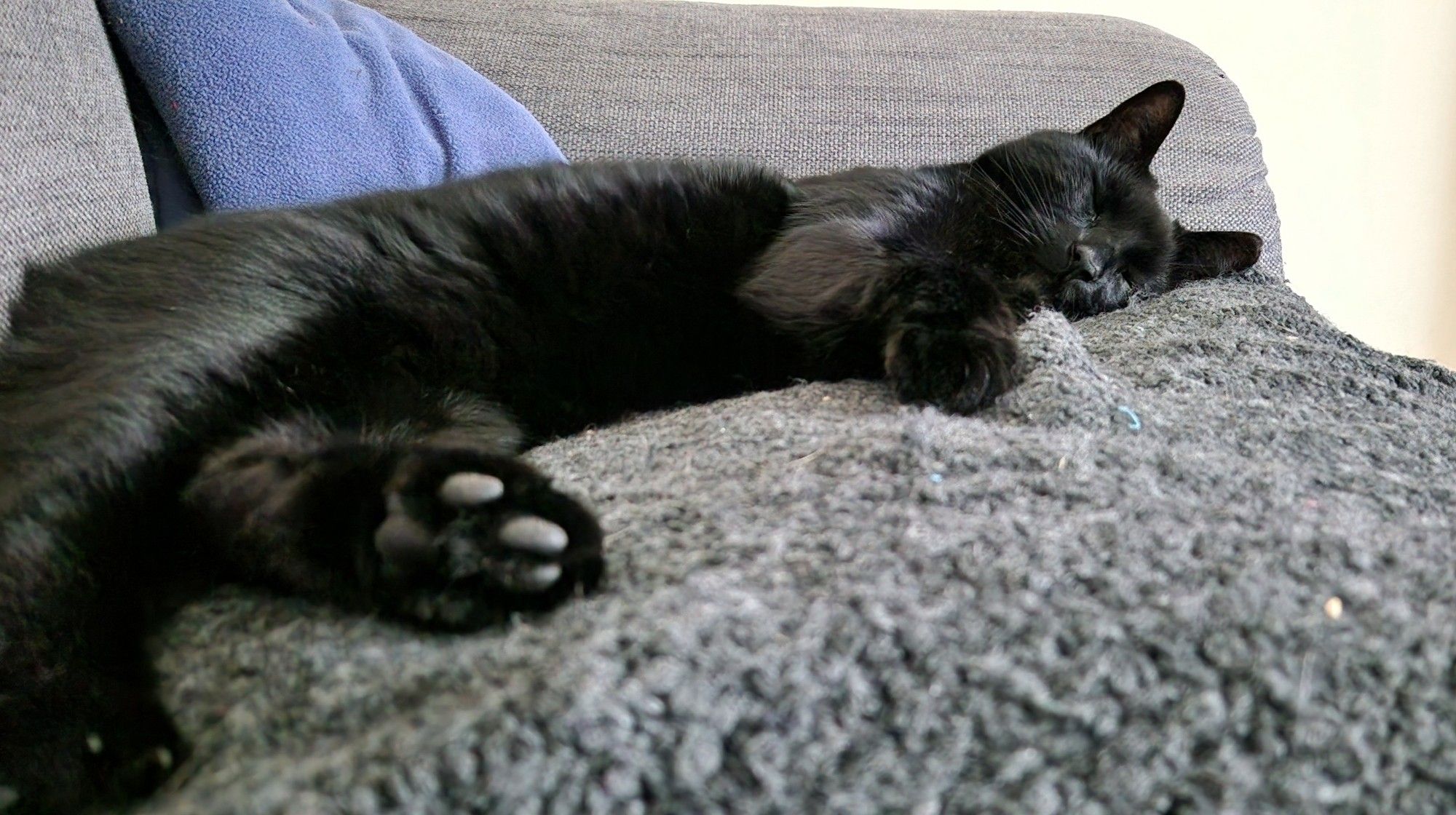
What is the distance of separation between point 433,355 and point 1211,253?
4.07ft

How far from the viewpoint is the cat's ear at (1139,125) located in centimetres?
139

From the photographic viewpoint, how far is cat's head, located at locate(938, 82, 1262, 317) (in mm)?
1253

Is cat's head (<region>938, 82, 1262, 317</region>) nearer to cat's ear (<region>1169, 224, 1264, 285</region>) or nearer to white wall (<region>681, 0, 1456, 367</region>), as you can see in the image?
cat's ear (<region>1169, 224, 1264, 285</region>)

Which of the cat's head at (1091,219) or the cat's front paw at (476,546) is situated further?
the cat's head at (1091,219)

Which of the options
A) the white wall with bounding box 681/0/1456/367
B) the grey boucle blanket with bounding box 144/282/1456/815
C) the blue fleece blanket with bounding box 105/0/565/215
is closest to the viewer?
the grey boucle blanket with bounding box 144/282/1456/815

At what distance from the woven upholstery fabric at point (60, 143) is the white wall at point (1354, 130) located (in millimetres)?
1675

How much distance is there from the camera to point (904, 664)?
0.43m

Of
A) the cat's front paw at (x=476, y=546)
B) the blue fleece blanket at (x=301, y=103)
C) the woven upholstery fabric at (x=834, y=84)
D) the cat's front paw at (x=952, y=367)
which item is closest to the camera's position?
the cat's front paw at (x=476, y=546)

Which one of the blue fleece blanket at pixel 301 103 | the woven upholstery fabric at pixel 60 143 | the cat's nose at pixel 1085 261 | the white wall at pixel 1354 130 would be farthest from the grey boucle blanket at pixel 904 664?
the white wall at pixel 1354 130

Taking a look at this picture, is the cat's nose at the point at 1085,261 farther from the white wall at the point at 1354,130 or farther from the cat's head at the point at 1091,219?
the white wall at the point at 1354,130

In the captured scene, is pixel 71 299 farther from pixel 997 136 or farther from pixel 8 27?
pixel 997 136

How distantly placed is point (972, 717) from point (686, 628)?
14 centimetres

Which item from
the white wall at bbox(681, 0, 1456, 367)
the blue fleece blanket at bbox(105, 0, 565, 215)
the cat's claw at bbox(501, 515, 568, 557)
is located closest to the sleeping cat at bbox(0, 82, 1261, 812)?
the cat's claw at bbox(501, 515, 568, 557)

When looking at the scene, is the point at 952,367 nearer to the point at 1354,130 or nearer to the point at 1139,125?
the point at 1139,125
